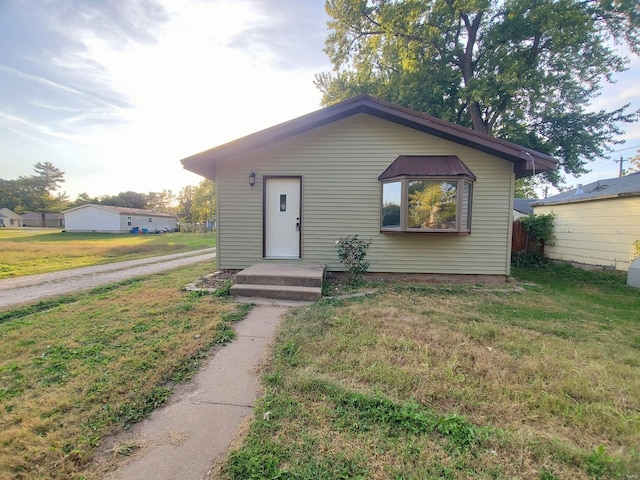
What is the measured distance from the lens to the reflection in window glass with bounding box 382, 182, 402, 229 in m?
6.04

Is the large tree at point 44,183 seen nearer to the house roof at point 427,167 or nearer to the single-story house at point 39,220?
the single-story house at point 39,220

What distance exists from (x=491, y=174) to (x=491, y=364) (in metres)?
4.97

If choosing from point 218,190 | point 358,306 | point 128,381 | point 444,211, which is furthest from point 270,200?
point 128,381

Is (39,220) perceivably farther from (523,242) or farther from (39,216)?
(523,242)

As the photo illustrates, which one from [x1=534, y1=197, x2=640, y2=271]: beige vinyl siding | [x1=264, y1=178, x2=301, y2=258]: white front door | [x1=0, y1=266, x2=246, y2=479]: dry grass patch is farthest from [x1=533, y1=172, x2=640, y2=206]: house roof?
[x1=0, y1=266, x2=246, y2=479]: dry grass patch

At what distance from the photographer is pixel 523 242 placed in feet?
32.5

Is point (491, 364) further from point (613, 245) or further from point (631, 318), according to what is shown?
point (613, 245)

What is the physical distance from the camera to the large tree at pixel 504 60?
1012cm

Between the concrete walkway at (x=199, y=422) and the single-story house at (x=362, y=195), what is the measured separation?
3815 millimetres

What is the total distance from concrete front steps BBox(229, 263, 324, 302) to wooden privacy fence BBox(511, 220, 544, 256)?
832 cm

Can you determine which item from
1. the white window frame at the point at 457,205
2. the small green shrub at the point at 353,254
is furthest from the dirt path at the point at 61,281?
the white window frame at the point at 457,205

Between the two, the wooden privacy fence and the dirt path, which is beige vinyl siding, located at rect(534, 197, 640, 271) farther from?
the dirt path

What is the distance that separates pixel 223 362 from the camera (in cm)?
272

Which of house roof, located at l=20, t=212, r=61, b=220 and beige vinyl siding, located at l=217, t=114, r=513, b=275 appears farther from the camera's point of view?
house roof, located at l=20, t=212, r=61, b=220
